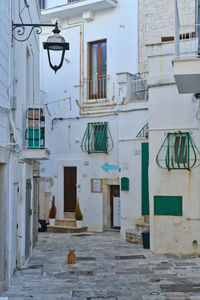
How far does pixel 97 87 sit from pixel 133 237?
6.60 meters

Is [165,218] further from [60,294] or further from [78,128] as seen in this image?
[78,128]

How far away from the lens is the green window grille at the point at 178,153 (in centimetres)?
1249

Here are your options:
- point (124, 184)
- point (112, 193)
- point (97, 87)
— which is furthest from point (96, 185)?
point (97, 87)

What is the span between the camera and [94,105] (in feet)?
60.4

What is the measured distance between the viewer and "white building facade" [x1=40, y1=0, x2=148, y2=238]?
17.6 meters

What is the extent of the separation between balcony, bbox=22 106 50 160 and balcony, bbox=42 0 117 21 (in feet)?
27.7

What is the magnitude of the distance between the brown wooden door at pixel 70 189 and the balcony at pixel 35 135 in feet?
26.2

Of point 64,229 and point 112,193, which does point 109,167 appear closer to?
point 112,193

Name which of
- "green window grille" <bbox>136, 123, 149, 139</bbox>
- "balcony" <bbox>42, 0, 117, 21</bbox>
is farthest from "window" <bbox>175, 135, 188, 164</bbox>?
"balcony" <bbox>42, 0, 117, 21</bbox>

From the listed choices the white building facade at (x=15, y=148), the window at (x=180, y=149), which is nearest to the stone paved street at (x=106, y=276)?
the white building facade at (x=15, y=148)

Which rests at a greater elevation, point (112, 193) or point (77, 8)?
point (77, 8)

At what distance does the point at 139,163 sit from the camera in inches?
630

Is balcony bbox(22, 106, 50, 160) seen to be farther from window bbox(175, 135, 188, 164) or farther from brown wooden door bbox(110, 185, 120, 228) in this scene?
brown wooden door bbox(110, 185, 120, 228)

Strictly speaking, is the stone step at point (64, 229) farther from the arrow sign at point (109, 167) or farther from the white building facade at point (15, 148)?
the white building facade at point (15, 148)
